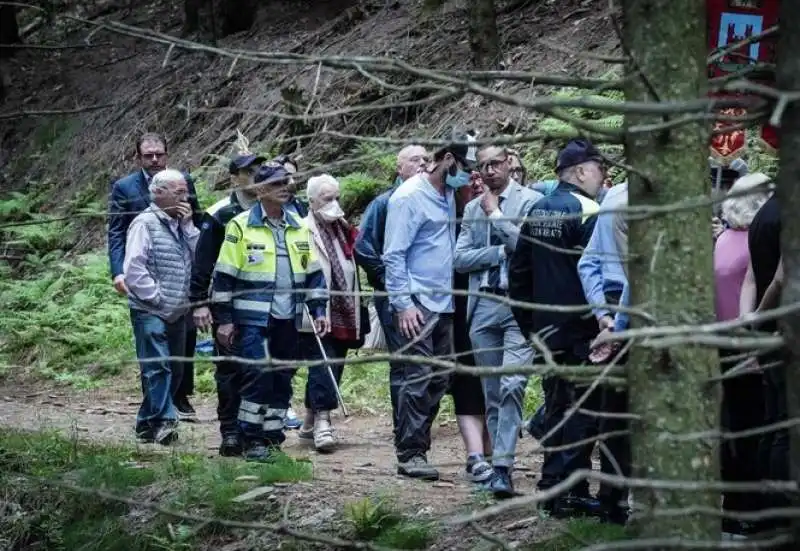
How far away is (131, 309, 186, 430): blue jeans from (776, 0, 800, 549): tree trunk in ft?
22.0

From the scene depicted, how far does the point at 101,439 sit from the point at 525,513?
4.08 m

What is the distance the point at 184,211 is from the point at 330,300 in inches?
49.4

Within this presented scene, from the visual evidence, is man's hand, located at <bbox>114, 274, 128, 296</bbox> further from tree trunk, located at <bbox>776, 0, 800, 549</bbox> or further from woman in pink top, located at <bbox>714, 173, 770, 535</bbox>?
tree trunk, located at <bbox>776, 0, 800, 549</bbox>

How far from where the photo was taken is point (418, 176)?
871 centimetres

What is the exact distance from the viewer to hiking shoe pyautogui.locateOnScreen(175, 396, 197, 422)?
1146 cm

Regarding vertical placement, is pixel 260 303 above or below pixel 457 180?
below

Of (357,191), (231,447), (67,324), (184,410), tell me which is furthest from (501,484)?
(67,324)

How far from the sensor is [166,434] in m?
9.97

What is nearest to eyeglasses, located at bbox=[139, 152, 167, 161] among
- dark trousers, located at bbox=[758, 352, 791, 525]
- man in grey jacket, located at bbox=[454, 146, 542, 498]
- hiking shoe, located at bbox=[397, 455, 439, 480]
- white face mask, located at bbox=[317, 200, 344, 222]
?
white face mask, located at bbox=[317, 200, 344, 222]

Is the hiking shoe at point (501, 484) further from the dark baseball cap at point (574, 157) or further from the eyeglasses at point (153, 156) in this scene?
the eyeglasses at point (153, 156)

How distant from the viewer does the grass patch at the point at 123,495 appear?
26.8ft

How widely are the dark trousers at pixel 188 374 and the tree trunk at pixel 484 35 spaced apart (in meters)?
6.69

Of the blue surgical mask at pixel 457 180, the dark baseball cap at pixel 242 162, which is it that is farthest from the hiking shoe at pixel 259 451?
the blue surgical mask at pixel 457 180

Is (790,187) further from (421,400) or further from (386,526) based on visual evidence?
(421,400)
